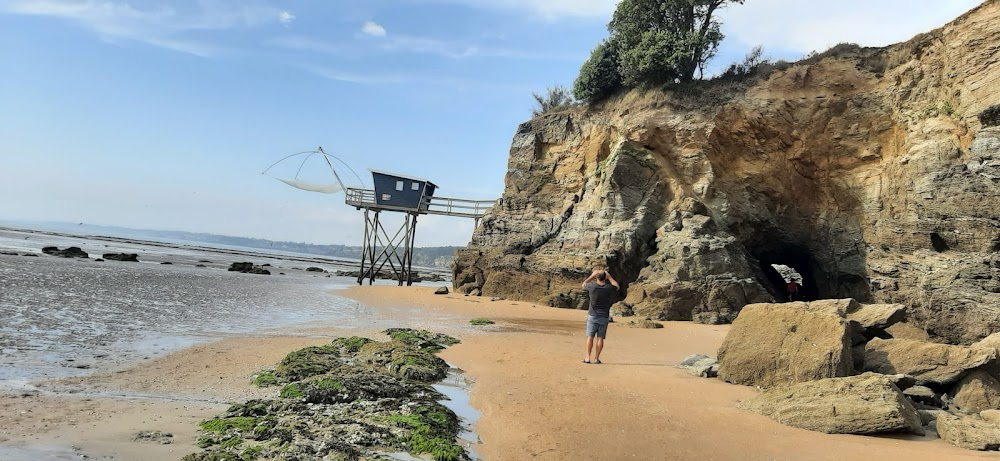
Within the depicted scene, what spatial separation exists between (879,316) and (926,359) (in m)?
1.40

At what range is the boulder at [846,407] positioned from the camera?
530 centimetres

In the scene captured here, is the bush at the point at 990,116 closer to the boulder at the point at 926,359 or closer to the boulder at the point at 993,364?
the boulder at the point at 993,364

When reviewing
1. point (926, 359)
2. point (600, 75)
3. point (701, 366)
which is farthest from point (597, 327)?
point (600, 75)

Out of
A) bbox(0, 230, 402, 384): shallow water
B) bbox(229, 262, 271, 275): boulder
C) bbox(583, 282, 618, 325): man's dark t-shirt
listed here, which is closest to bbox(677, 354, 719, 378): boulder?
bbox(583, 282, 618, 325): man's dark t-shirt

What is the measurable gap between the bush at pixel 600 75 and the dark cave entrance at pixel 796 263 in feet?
30.2

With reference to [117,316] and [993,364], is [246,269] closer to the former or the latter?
[117,316]

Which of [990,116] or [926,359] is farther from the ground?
[990,116]

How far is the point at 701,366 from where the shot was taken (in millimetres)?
8141

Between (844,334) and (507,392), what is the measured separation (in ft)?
13.6

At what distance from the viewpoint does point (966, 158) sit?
1478cm

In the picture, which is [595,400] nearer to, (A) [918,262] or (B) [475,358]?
(B) [475,358]

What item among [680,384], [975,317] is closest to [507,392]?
[680,384]

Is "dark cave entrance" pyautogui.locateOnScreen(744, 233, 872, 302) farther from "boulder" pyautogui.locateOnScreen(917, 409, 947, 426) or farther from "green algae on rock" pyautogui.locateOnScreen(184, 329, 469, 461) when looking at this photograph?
"green algae on rock" pyautogui.locateOnScreen(184, 329, 469, 461)

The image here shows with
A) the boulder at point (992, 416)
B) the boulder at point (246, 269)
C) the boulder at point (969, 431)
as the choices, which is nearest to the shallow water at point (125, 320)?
the boulder at point (969, 431)
